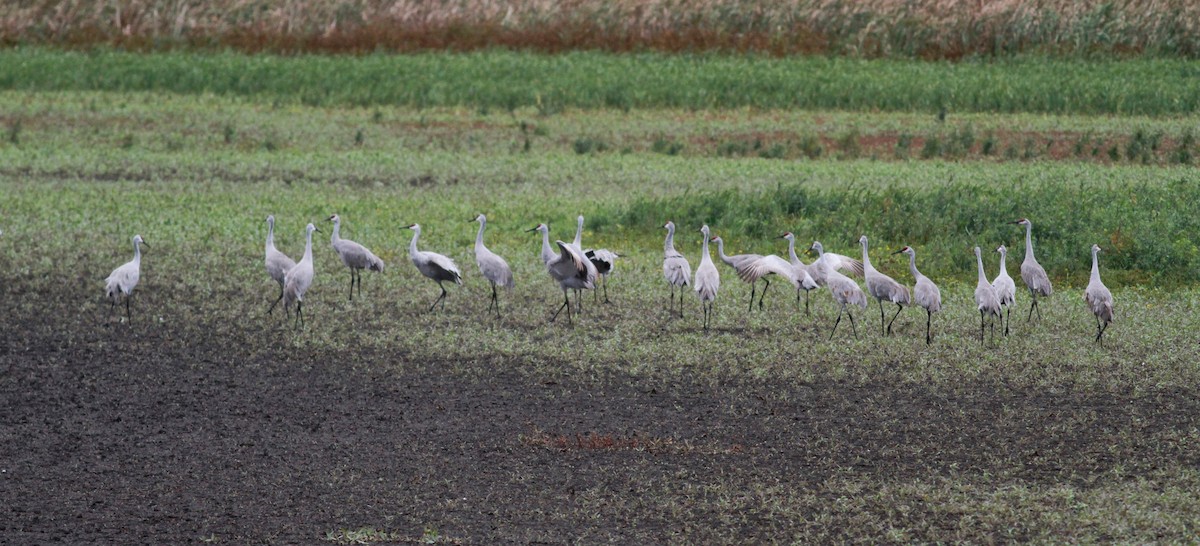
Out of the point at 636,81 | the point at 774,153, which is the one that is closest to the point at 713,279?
the point at 774,153

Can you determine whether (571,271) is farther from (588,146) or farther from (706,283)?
(588,146)

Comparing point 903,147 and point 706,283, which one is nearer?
point 706,283

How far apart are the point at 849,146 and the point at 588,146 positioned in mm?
4246

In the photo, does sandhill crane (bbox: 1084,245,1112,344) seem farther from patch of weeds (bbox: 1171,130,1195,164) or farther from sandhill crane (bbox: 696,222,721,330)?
patch of weeds (bbox: 1171,130,1195,164)

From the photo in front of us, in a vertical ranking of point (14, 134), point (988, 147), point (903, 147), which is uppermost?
point (988, 147)

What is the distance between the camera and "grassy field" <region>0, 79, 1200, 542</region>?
366 inches

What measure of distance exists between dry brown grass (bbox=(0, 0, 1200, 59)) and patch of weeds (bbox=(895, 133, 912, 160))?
1083cm

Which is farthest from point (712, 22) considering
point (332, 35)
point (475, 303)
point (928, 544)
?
point (928, 544)

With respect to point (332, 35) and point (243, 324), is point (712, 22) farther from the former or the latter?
point (243, 324)

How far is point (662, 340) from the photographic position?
1385 cm

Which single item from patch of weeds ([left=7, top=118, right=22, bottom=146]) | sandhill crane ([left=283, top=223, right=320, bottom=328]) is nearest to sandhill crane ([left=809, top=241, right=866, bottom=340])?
sandhill crane ([left=283, top=223, right=320, bottom=328])

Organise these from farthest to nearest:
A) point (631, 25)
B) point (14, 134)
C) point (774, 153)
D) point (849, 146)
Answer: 1. point (631, 25)
2. point (14, 134)
3. point (849, 146)
4. point (774, 153)

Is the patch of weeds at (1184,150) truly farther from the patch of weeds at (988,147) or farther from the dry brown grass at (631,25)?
the dry brown grass at (631,25)

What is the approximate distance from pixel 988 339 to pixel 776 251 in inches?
180
